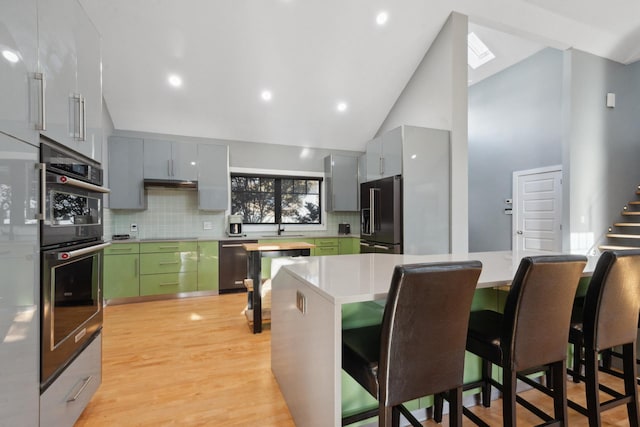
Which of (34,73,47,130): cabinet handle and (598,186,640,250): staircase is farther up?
(34,73,47,130): cabinet handle

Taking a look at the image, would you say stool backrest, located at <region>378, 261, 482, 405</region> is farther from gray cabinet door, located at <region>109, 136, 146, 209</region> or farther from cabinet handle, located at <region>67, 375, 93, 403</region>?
gray cabinet door, located at <region>109, 136, 146, 209</region>

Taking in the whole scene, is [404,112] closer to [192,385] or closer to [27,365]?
[192,385]

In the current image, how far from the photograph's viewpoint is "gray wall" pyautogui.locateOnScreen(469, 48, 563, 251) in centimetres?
459

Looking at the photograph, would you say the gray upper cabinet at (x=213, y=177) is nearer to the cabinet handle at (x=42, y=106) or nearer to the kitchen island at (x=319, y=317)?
the kitchen island at (x=319, y=317)

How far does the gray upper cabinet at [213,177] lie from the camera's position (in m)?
4.43

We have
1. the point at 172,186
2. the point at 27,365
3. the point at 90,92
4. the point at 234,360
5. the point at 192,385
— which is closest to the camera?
the point at 27,365

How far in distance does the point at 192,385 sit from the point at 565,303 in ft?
7.32

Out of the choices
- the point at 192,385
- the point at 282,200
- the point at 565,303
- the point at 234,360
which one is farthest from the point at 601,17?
the point at 192,385

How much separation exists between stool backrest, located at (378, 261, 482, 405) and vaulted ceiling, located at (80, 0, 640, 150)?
353 cm

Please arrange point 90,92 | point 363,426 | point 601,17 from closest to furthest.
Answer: point 363,426 < point 90,92 < point 601,17

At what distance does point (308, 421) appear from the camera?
4.53 ft

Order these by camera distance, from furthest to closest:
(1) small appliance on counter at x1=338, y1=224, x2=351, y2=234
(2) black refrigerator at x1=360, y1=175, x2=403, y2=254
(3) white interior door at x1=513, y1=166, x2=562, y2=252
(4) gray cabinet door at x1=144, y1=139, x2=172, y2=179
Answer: (1) small appliance on counter at x1=338, y1=224, x2=351, y2=234, (3) white interior door at x1=513, y1=166, x2=562, y2=252, (4) gray cabinet door at x1=144, y1=139, x2=172, y2=179, (2) black refrigerator at x1=360, y1=175, x2=403, y2=254

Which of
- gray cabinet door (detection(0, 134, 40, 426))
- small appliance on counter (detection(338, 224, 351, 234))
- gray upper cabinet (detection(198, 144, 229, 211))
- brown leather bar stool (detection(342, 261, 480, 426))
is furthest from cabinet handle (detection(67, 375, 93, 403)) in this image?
small appliance on counter (detection(338, 224, 351, 234))

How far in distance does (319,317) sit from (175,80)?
3.95 m
